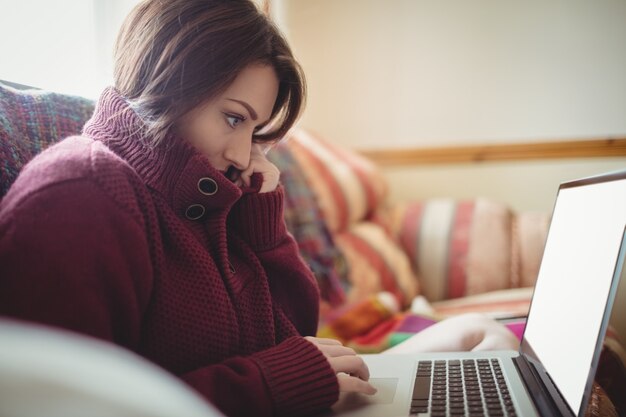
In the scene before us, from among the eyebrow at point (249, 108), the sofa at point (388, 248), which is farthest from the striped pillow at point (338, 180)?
the eyebrow at point (249, 108)

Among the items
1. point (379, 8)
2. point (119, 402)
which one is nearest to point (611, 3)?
point (379, 8)

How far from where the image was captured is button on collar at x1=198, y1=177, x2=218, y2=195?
2.15ft

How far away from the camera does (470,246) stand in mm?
1736

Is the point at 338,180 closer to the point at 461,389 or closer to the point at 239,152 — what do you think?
the point at 239,152

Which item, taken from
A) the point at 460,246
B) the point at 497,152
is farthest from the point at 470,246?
the point at 497,152

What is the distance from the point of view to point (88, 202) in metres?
0.52

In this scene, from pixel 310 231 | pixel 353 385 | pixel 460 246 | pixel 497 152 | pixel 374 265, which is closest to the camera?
pixel 353 385

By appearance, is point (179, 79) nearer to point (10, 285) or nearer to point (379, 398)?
point (10, 285)

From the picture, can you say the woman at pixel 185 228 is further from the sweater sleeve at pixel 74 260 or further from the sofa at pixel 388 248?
the sofa at pixel 388 248

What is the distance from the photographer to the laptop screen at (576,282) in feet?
1.72

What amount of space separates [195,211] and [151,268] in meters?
0.12

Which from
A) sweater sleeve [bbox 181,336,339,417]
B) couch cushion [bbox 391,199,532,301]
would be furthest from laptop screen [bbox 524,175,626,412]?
couch cushion [bbox 391,199,532,301]

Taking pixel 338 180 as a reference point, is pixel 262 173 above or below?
above

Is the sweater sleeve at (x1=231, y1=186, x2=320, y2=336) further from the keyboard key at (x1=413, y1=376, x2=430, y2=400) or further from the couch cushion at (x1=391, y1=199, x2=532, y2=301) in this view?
the couch cushion at (x1=391, y1=199, x2=532, y2=301)
